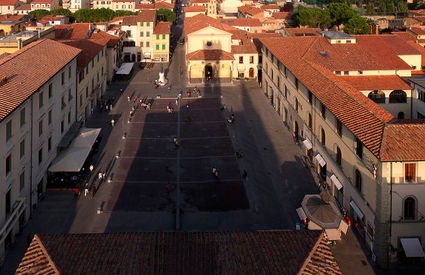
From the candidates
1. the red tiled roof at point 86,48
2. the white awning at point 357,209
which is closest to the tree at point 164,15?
the red tiled roof at point 86,48

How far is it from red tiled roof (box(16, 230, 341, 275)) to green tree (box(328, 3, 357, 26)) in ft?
285

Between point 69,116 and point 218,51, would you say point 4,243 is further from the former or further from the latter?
point 218,51

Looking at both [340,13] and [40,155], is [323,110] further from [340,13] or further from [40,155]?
[340,13]

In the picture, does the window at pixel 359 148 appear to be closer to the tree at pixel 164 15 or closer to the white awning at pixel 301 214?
the white awning at pixel 301 214

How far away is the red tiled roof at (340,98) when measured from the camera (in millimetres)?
27219

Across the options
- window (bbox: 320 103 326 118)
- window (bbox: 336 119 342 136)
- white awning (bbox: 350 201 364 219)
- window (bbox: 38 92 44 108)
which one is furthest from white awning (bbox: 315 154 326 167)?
window (bbox: 38 92 44 108)

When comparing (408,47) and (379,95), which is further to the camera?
(408,47)

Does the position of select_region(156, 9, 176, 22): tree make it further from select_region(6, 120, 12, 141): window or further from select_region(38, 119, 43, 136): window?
select_region(6, 120, 12, 141): window

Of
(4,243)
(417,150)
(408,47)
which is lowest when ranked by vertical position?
(4,243)

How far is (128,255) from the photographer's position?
53.5 feet

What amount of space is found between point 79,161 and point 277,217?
18.8 metres

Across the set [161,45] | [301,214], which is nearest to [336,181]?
[301,214]

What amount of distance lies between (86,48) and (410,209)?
45756 mm

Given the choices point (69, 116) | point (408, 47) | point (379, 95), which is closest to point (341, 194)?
point (379, 95)
